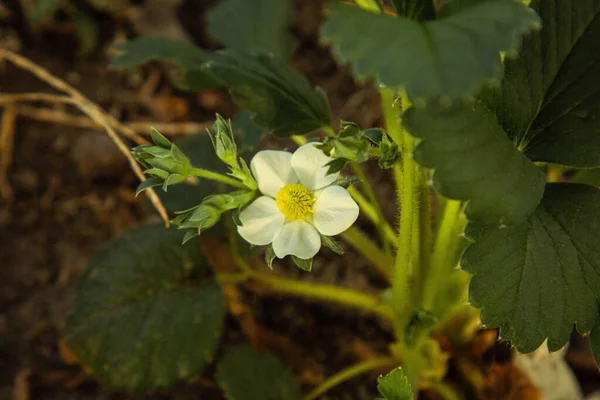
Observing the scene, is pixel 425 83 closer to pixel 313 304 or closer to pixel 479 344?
pixel 479 344

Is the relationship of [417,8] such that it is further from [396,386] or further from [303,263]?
[396,386]

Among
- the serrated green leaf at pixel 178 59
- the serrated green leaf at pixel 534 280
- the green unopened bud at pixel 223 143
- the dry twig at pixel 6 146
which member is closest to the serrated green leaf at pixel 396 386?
the serrated green leaf at pixel 534 280

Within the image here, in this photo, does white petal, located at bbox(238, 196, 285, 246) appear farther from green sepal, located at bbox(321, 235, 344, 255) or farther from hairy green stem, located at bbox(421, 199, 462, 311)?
hairy green stem, located at bbox(421, 199, 462, 311)

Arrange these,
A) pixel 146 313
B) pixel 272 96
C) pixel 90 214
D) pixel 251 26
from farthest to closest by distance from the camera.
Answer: pixel 90 214, pixel 251 26, pixel 146 313, pixel 272 96

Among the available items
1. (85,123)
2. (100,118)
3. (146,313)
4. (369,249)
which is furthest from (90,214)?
(369,249)

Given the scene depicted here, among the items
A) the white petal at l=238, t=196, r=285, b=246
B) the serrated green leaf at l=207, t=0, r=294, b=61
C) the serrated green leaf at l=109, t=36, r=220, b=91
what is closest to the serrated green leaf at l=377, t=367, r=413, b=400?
the white petal at l=238, t=196, r=285, b=246

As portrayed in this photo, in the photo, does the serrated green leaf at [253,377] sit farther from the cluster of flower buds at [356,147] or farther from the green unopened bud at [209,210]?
the cluster of flower buds at [356,147]
